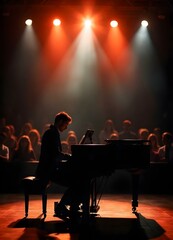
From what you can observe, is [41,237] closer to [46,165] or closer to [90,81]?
[46,165]

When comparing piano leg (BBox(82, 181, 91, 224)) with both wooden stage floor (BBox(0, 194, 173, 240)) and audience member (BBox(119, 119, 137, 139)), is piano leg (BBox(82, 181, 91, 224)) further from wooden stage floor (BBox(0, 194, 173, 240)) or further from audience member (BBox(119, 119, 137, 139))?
audience member (BBox(119, 119, 137, 139))

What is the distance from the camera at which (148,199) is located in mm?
8570

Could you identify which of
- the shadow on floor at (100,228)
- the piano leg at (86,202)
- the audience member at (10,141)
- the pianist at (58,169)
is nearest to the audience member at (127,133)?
the audience member at (10,141)

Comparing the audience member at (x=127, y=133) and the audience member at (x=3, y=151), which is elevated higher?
the audience member at (x=127, y=133)

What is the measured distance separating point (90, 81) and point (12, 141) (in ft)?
14.5

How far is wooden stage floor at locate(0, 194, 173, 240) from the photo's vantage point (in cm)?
536

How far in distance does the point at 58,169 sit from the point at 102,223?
989mm

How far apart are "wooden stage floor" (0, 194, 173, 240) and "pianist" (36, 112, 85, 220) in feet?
1.06

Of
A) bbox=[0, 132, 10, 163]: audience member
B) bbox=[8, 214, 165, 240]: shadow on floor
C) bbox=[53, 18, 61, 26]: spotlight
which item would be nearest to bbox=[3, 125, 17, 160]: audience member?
bbox=[0, 132, 10, 163]: audience member

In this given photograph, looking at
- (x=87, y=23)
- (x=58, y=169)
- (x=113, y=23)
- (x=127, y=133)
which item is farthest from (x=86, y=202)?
(x=87, y=23)

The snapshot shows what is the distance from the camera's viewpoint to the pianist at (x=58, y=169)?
20.2 ft

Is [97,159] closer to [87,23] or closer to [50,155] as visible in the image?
[50,155]

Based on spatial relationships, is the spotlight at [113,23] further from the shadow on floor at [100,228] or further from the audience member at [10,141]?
the shadow on floor at [100,228]

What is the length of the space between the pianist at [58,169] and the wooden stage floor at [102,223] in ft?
1.06
